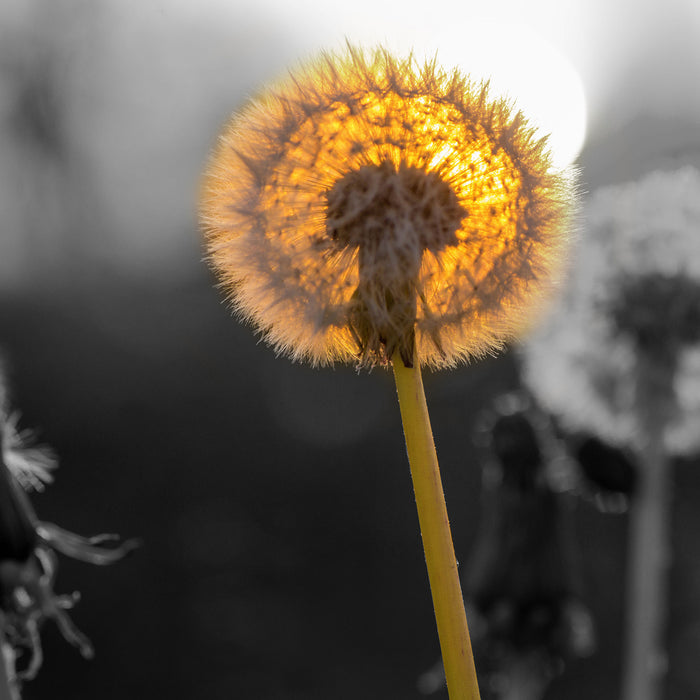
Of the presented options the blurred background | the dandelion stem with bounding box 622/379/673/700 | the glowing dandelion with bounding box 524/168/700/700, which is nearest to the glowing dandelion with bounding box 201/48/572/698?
the dandelion stem with bounding box 622/379/673/700

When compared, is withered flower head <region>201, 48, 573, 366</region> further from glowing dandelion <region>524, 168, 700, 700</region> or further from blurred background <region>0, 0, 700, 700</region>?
blurred background <region>0, 0, 700, 700</region>

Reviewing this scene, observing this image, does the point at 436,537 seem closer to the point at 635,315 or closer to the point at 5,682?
the point at 5,682

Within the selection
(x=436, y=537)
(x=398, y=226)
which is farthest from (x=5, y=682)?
(x=398, y=226)

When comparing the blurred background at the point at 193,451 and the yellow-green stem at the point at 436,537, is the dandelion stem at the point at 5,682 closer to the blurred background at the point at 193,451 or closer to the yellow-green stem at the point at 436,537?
the yellow-green stem at the point at 436,537

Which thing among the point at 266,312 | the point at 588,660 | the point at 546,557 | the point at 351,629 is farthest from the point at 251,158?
the point at 351,629

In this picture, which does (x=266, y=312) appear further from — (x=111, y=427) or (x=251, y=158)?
(x=111, y=427)

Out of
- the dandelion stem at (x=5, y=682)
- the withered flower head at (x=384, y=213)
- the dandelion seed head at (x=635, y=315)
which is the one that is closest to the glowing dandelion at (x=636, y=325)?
the dandelion seed head at (x=635, y=315)

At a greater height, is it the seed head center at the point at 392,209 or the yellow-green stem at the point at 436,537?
the seed head center at the point at 392,209
